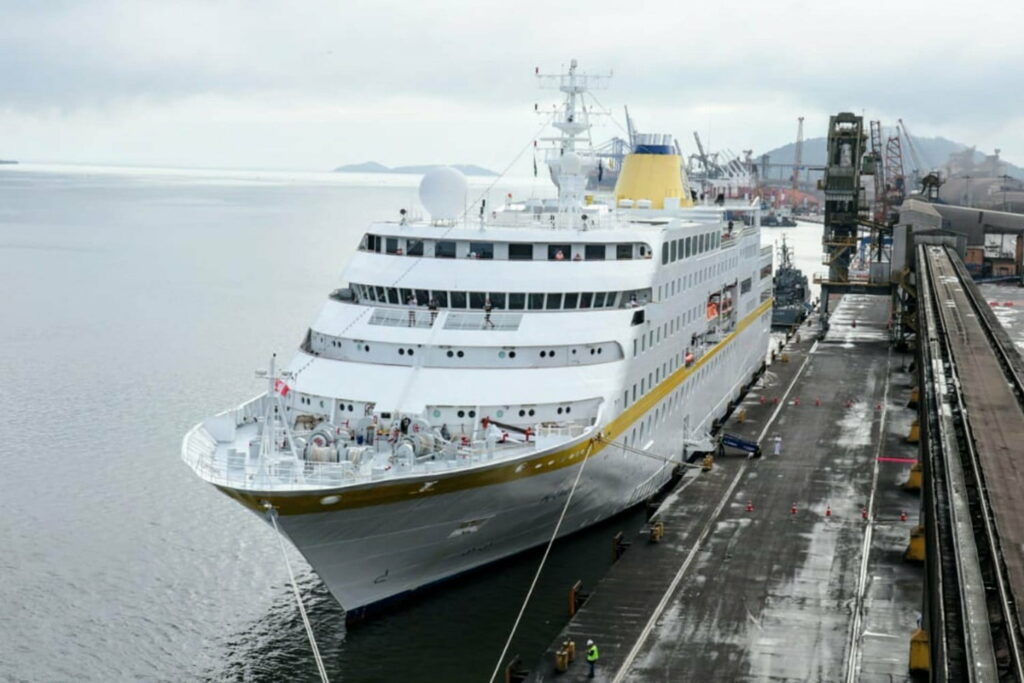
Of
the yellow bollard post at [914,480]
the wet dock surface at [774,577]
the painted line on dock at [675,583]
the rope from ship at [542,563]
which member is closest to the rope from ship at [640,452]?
the rope from ship at [542,563]

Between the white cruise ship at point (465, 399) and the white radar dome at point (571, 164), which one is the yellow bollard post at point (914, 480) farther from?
the white radar dome at point (571, 164)

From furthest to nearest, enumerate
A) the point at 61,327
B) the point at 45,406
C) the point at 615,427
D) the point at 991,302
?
the point at 991,302 → the point at 61,327 → the point at 45,406 → the point at 615,427

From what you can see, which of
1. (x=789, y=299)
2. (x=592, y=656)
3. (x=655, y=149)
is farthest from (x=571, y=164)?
(x=789, y=299)

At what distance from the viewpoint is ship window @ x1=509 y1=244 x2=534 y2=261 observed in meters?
32.6

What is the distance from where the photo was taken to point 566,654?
23188 millimetres

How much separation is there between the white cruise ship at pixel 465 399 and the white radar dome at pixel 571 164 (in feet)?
0.22

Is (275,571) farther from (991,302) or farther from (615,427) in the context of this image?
(991,302)

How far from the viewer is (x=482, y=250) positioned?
1287 inches

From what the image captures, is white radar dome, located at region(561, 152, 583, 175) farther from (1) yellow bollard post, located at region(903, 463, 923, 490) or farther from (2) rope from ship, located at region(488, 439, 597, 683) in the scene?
(1) yellow bollard post, located at region(903, 463, 923, 490)

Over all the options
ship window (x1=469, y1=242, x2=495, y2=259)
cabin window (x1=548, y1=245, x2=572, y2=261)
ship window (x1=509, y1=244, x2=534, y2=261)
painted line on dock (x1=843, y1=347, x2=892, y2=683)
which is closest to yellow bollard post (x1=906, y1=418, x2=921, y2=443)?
painted line on dock (x1=843, y1=347, x2=892, y2=683)

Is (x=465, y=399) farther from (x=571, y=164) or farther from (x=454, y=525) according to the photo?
(x=571, y=164)

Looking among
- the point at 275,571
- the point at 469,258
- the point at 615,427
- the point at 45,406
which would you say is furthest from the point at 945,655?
the point at 45,406

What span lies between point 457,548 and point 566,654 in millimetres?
6211

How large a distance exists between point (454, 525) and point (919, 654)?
1070 centimetres
